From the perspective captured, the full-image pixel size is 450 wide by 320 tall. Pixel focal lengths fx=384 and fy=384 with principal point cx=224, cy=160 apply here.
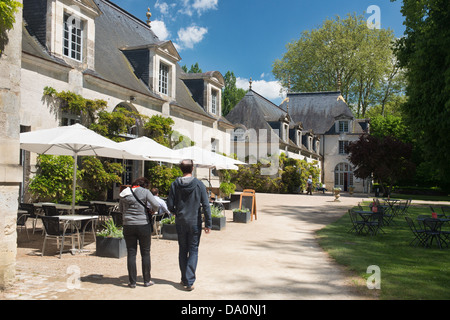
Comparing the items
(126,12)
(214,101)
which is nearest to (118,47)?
(126,12)

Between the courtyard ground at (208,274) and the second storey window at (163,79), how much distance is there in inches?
390

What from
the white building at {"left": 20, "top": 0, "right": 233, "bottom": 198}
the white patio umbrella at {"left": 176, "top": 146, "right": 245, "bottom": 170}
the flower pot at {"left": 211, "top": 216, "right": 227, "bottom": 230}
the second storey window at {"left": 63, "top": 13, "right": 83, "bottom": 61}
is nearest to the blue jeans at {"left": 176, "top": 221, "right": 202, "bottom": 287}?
the flower pot at {"left": 211, "top": 216, "right": 227, "bottom": 230}

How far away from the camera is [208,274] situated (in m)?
5.94

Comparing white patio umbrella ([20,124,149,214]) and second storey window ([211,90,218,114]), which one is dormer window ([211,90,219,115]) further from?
white patio umbrella ([20,124,149,214])

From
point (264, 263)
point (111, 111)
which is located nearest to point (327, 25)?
point (111, 111)

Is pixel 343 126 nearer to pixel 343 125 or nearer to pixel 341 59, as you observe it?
pixel 343 125

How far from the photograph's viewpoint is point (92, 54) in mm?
13102

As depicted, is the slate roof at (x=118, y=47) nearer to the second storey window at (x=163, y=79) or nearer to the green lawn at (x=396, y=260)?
the second storey window at (x=163, y=79)

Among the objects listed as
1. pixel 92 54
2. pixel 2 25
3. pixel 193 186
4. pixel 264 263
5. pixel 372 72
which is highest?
pixel 372 72

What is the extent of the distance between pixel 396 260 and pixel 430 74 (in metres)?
9.53

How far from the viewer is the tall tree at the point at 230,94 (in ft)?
150

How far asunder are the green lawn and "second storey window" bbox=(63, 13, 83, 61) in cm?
968

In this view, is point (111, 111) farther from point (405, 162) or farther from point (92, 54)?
point (405, 162)
